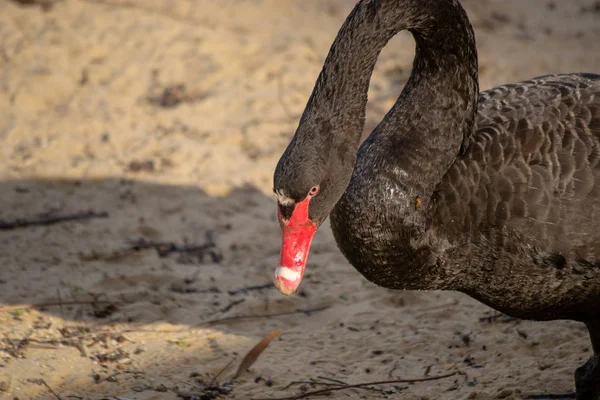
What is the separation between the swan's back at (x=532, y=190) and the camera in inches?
135

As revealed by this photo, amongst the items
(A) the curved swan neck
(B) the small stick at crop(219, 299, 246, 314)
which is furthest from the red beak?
(B) the small stick at crop(219, 299, 246, 314)

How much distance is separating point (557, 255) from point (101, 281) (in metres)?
2.87

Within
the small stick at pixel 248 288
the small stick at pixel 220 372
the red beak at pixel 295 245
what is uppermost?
the red beak at pixel 295 245

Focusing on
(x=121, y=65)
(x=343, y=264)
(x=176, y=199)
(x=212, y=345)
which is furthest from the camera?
(x=121, y=65)

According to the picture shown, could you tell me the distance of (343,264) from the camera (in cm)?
545

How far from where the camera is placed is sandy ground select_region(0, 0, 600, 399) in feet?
14.0

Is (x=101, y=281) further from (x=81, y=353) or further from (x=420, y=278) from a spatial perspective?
(x=420, y=278)

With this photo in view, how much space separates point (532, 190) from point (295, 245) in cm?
104

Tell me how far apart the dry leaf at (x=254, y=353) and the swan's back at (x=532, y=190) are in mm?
1355

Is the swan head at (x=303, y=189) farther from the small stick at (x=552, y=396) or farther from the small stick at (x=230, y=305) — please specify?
the small stick at (x=230, y=305)

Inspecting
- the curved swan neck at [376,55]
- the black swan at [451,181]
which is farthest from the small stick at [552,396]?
the curved swan neck at [376,55]

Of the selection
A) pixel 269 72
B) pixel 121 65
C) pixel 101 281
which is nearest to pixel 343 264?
pixel 101 281

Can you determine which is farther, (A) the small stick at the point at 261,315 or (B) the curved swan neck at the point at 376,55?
(A) the small stick at the point at 261,315

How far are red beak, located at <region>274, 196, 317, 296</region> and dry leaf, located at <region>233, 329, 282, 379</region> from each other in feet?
3.94
